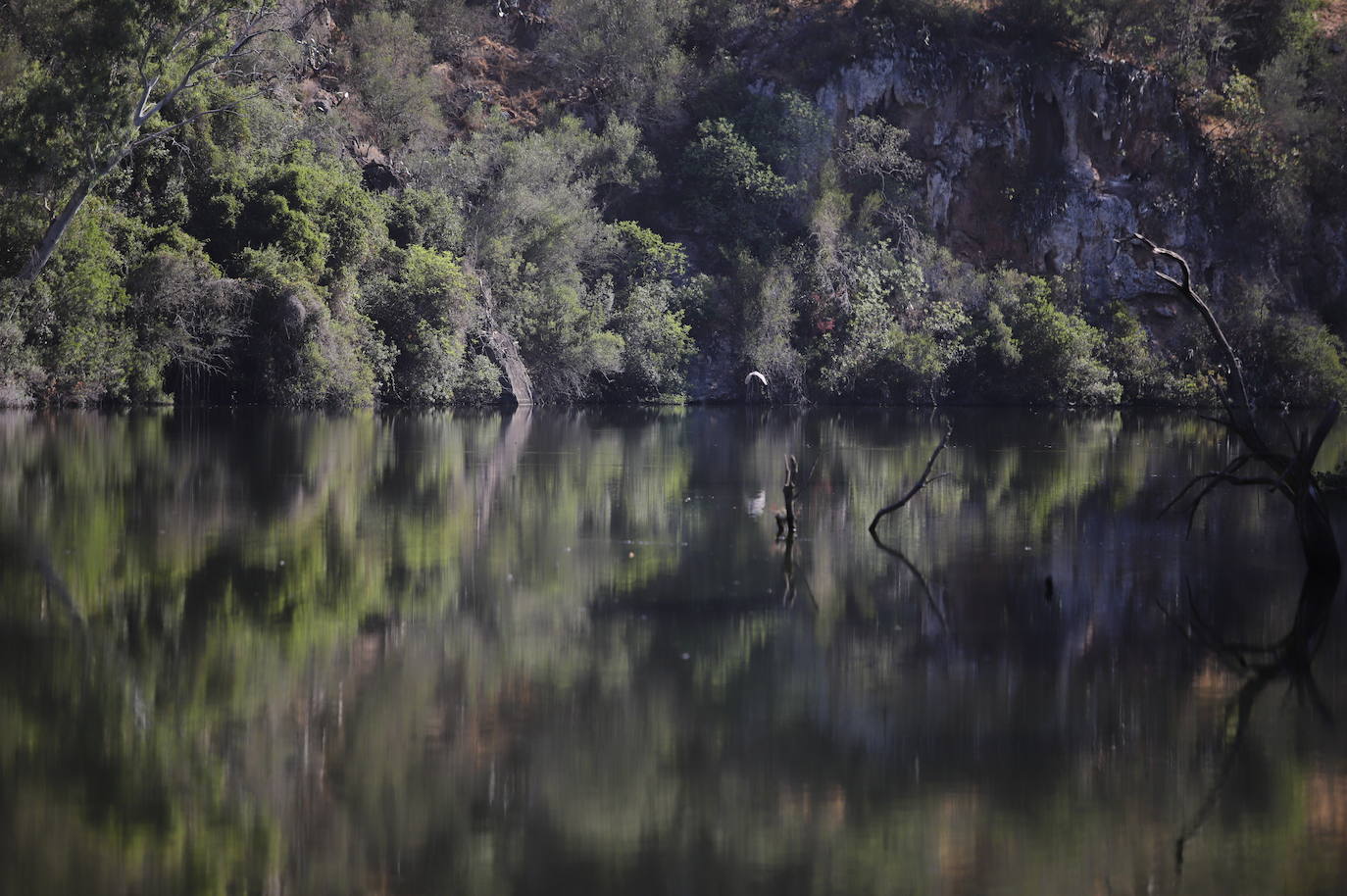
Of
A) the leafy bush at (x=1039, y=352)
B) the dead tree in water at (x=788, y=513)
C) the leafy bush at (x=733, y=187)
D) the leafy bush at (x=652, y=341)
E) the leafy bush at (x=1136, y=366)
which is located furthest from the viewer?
the leafy bush at (x=733, y=187)

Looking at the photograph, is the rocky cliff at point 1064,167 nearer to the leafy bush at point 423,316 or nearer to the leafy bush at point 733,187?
the leafy bush at point 733,187

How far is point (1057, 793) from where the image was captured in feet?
31.3

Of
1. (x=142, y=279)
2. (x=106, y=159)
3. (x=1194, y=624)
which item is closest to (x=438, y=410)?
(x=142, y=279)

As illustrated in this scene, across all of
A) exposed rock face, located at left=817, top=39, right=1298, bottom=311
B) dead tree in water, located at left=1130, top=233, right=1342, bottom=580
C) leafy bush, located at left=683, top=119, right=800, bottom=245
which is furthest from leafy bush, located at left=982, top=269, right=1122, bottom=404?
dead tree in water, located at left=1130, top=233, right=1342, bottom=580

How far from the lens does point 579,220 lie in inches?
2093

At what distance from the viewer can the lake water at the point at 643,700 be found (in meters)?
8.34

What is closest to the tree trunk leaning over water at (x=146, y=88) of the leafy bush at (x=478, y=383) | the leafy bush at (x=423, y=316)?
the leafy bush at (x=423, y=316)

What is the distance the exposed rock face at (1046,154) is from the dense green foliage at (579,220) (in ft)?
3.85

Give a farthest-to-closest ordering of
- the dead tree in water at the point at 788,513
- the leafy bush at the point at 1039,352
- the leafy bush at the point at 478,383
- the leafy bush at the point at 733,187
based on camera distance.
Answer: the leafy bush at the point at 733,187 < the leafy bush at the point at 1039,352 < the leafy bush at the point at 478,383 < the dead tree in water at the point at 788,513

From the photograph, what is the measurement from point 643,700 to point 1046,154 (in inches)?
2138

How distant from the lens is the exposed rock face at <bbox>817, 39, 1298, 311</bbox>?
6009 centimetres

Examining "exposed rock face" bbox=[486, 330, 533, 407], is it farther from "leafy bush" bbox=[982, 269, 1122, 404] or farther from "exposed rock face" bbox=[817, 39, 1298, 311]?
"exposed rock face" bbox=[817, 39, 1298, 311]

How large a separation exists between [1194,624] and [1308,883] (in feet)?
22.2

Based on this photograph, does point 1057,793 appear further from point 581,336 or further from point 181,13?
point 581,336
